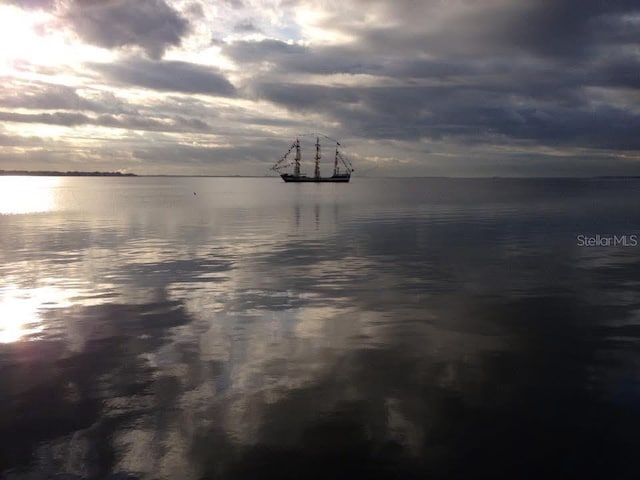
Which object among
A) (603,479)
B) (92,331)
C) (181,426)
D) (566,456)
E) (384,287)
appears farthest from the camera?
(384,287)

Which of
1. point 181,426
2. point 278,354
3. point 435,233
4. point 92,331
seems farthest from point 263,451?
point 435,233

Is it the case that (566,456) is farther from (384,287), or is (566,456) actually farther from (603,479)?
(384,287)

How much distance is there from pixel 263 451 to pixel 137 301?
1290 cm

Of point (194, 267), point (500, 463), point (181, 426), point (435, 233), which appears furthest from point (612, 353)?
point (435, 233)

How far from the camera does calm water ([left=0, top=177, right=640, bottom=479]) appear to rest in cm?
925

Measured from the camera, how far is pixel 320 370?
43.3ft

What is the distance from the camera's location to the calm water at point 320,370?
9.25 metres

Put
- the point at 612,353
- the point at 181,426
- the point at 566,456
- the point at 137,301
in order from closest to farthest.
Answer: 1. the point at 566,456
2. the point at 181,426
3. the point at 612,353
4. the point at 137,301

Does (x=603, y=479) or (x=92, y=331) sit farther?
(x=92, y=331)

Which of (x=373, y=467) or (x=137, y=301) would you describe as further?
(x=137, y=301)

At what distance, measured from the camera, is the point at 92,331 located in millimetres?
16672

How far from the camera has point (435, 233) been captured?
45625 millimetres

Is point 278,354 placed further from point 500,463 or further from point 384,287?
point 384,287

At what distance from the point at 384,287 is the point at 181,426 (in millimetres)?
13957
